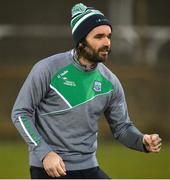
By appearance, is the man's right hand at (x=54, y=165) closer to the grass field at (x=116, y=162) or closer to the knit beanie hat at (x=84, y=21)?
the knit beanie hat at (x=84, y=21)

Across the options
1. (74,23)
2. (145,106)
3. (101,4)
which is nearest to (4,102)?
(145,106)

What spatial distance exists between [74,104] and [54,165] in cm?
58

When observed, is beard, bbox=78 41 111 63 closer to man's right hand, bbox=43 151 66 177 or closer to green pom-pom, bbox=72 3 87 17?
green pom-pom, bbox=72 3 87 17

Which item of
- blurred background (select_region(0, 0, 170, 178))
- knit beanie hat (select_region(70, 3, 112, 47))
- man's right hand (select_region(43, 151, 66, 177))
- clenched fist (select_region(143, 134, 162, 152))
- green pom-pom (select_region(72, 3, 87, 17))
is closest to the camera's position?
man's right hand (select_region(43, 151, 66, 177))

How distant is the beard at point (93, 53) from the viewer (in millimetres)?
6426

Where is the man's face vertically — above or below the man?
above

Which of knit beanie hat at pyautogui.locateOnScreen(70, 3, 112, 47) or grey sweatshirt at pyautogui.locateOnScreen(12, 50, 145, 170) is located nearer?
grey sweatshirt at pyautogui.locateOnScreen(12, 50, 145, 170)

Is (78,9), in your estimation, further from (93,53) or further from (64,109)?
(64,109)

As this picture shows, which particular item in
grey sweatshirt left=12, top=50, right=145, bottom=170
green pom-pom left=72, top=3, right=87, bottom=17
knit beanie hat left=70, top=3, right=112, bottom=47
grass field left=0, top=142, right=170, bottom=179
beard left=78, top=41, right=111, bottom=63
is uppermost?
green pom-pom left=72, top=3, right=87, bottom=17

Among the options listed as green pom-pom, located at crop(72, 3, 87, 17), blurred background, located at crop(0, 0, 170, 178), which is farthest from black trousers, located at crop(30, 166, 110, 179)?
blurred background, located at crop(0, 0, 170, 178)

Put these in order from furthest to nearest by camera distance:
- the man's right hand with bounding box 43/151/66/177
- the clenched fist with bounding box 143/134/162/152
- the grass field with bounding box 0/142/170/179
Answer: the grass field with bounding box 0/142/170/179, the clenched fist with bounding box 143/134/162/152, the man's right hand with bounding box 43/151/66/177

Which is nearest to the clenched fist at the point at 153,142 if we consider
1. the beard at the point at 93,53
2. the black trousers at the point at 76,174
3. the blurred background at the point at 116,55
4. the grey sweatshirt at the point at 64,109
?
the grey sweatshirt at the point at 64,109

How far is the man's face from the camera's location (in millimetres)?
6418

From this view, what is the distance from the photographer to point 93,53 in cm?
645
